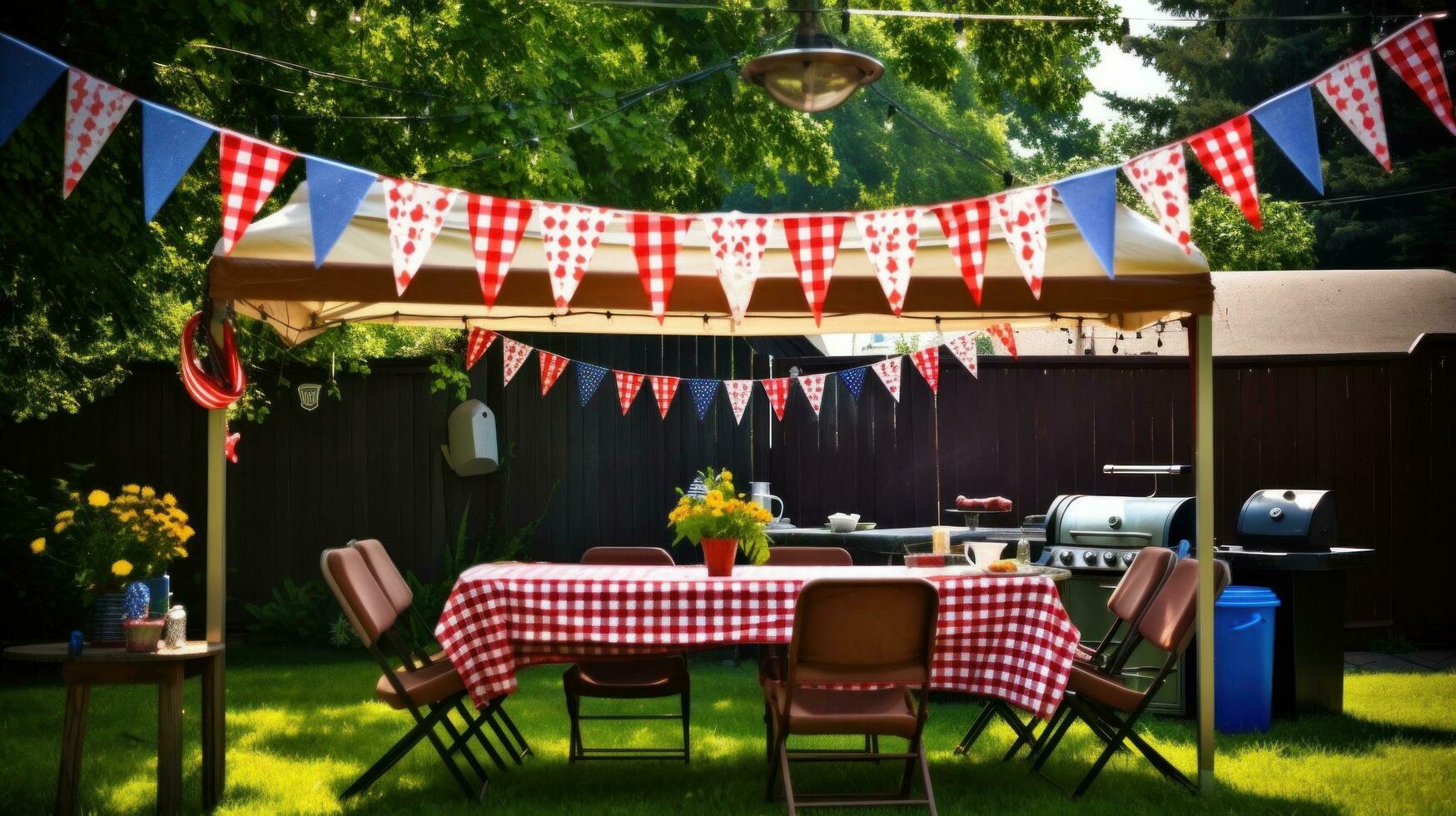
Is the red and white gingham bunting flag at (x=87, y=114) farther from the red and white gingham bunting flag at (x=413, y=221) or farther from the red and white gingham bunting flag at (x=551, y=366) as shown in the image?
the red and white gingham bunting flag at (x=551, y=366)

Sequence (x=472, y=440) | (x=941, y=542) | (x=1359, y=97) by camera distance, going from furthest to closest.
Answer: (x=472, y=440)
(x=941, y=542)
(x=1359, y=97)

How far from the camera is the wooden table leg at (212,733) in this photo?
15.4 ft

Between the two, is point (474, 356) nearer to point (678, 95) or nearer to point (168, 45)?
point (168, 45)

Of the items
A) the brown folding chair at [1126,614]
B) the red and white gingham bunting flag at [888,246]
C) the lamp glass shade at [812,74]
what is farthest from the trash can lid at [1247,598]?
the lamp glass shade at [812,74]

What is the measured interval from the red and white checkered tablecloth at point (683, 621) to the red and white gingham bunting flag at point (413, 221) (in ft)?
3.83

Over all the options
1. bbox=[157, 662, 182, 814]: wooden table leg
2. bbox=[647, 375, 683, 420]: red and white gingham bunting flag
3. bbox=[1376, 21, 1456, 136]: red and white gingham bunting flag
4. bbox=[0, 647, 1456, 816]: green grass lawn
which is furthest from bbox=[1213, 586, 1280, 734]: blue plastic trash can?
bbox=[157, 662, 182, 814]: wooden table leg

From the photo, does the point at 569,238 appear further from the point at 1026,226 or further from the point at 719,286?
the point at 1026,226

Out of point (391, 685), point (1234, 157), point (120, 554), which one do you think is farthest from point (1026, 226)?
point (120, 554)

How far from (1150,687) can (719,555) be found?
1728mm

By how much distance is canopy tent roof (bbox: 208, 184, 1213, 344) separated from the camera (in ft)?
16.0

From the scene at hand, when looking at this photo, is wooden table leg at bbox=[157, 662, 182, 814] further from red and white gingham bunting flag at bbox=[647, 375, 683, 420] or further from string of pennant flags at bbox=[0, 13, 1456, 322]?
red and white gingham bunting flag at bbox=[647, 375, 683, 420]

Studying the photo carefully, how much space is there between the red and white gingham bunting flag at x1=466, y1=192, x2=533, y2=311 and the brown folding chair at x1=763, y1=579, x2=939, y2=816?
1.62 m

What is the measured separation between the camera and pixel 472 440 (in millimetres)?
9000

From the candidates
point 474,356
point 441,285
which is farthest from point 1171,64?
point 441,285
